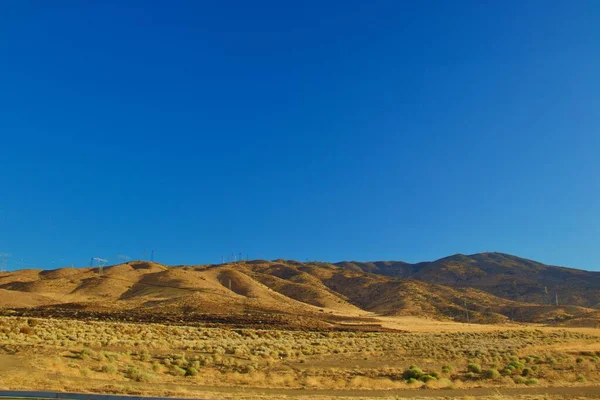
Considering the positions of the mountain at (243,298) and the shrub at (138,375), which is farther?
the mountain at (243,298)

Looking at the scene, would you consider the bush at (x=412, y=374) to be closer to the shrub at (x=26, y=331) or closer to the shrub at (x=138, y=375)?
the shrub at (x=138, y=375)

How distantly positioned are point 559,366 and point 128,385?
99.7ft

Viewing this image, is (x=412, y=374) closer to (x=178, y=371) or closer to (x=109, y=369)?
(x=178, y=371)

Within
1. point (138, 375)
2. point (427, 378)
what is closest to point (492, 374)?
point (427, 378)

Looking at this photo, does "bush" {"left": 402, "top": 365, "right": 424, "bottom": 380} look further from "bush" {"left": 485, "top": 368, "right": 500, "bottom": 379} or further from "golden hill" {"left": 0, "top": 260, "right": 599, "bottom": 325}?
"golden hill" {"left": 0, "top": 260, "right": 599, "bottom": 325}

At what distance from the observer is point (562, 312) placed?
113125mm

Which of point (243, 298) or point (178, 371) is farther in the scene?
point (243, 298)

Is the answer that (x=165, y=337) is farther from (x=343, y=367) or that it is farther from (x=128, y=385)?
(x=128, y=385)

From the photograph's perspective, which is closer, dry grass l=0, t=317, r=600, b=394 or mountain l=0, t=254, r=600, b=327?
dry grass l=0, t=317, r=600, b=394

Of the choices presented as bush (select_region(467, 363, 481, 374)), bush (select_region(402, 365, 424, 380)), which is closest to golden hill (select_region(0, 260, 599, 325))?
bush (select_region(467, 363, 481, 374))

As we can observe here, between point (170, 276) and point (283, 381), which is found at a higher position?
point (170, 276)

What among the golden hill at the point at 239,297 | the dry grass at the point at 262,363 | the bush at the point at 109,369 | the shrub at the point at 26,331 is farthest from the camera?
the golden hill at the point at 239,297

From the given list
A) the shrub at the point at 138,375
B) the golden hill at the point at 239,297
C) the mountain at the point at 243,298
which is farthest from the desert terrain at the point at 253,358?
the golden hill at the point at 239,297

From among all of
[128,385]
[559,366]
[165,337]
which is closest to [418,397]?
[128,385]
